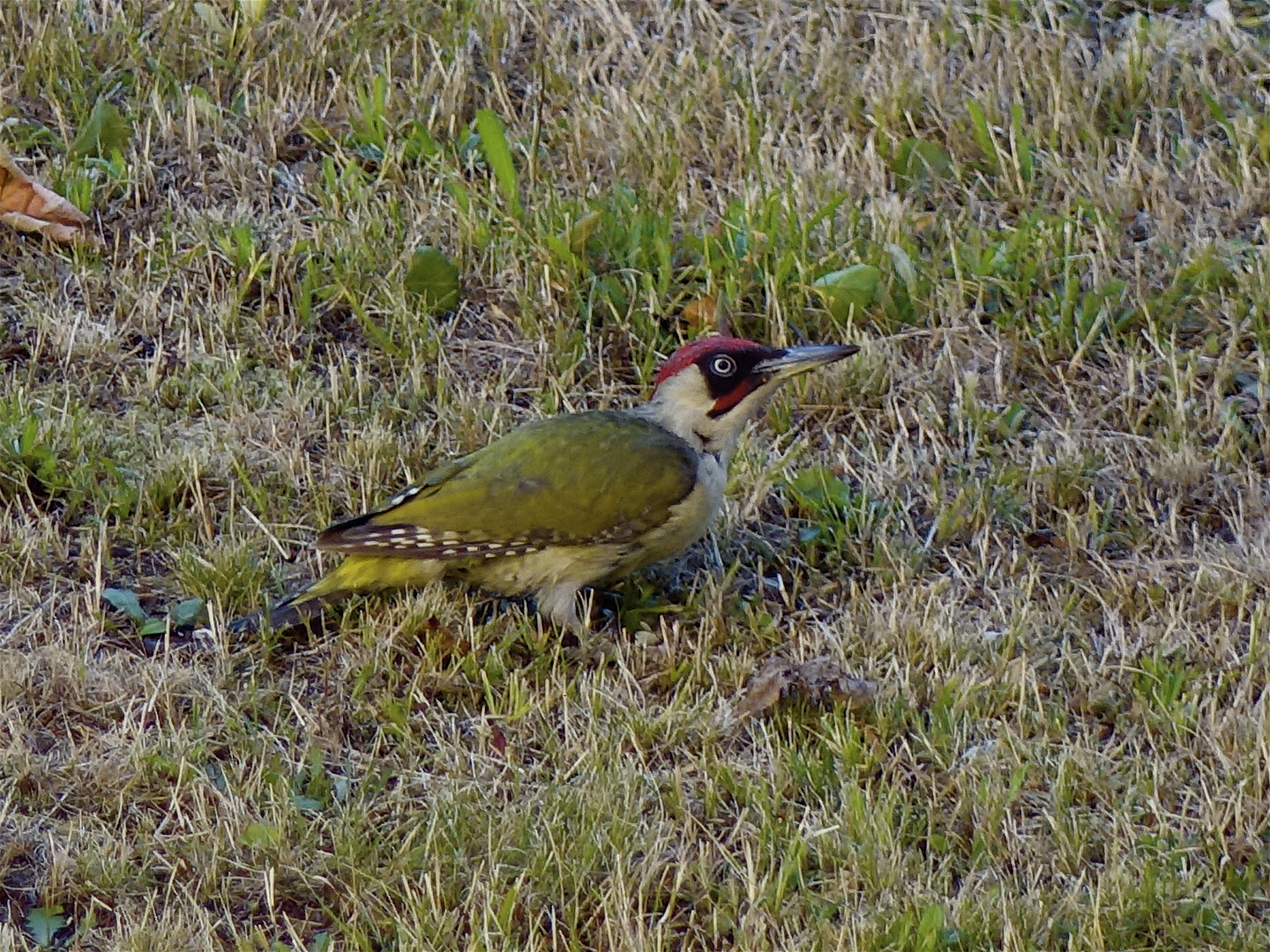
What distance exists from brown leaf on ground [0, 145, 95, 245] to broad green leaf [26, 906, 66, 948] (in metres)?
2.76

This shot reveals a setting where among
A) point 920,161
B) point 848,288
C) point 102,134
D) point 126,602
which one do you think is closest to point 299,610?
point 126,602

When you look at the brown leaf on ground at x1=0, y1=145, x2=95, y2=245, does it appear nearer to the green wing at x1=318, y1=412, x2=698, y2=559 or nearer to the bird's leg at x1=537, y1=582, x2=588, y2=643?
the green wing at x1=318, y1=412, x2=698, y2=559

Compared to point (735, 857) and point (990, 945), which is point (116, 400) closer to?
point (735, 857)

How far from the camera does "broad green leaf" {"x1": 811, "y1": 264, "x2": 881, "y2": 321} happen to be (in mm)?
Result: 5785

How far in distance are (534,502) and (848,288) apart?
148 cm

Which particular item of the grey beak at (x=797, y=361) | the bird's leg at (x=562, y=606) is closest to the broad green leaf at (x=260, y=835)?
the bird's leg at (x=562, y=606)

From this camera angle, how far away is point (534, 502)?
15.7 ft

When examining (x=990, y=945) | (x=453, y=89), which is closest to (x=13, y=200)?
(x=453, y=89)

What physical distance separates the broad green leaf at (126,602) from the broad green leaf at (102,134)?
2041 mm

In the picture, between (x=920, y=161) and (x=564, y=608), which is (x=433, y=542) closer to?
(x=564, y=608)

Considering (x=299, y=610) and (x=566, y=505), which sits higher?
(x=566, y=505)

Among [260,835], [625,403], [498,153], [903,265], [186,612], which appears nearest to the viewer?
[260,835]

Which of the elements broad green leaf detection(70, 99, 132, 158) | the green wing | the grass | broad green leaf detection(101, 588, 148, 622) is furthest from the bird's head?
broad green leaf detection(70, 99, 132, 158)

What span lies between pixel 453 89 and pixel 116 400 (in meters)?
1.68
